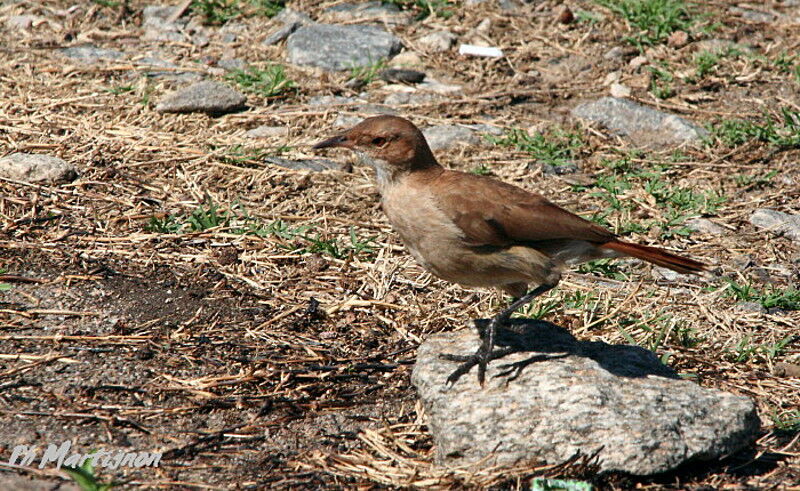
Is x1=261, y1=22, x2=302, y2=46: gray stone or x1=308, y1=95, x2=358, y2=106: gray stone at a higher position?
x1=261, y1=22, x2=302, y2=46: gray stone

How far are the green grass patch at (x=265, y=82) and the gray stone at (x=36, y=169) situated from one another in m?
2.05

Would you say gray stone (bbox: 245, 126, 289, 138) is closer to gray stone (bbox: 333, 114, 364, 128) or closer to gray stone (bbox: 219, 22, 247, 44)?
gray stone (bbox: 333, 114, 364, 128)

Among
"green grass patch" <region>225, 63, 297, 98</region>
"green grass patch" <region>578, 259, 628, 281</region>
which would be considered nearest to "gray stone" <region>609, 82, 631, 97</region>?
"green grass patch" <region>578, 259, 628, 281</region>

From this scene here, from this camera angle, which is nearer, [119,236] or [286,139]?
[119,236]

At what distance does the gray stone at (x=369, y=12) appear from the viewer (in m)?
9.38

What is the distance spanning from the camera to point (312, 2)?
31.6 feet

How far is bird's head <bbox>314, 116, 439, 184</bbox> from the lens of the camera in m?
4.94

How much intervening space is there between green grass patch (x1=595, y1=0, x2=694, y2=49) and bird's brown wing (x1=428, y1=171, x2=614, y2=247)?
459cm

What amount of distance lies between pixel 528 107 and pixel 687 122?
135cm

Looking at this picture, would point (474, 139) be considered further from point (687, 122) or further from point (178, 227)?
point (178, 227)

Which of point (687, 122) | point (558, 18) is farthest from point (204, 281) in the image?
point (558, 18)

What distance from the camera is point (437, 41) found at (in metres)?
9.05

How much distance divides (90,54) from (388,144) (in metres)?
4.66

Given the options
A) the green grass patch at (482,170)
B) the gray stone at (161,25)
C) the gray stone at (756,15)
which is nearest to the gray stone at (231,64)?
the gray stone at (161,25)
